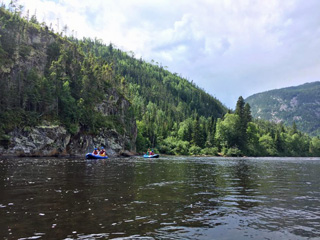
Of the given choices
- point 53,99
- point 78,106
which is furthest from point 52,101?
point 78,106

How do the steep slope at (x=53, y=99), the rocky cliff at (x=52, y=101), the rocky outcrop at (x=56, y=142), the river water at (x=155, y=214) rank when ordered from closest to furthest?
the river water at (x=155, y=214) → the rocky outcrop at (x=56, y=142) → the rocky cliff at (x=52, y=101) → the steep slope at (x=53, y=99)

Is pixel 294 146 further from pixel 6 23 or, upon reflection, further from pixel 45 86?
pixel 6 23

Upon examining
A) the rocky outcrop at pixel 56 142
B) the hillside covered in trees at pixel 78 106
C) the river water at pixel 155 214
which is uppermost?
the hillside covered in trees at pixel 78 106

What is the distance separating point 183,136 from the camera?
6048 inches

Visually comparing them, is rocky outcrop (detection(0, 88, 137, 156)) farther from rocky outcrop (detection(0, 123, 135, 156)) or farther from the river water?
the river water

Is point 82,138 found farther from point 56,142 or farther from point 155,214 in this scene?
point 155,214

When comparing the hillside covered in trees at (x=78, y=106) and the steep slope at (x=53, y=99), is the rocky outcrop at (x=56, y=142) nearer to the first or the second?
the steep slope at (x=53, y=99)

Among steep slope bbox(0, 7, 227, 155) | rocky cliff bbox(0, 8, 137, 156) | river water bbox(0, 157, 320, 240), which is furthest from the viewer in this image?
steep slope bbox(0, 7, 227, 155)

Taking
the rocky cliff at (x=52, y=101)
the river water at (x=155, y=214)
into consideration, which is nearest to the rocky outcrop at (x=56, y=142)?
the rocky cliff at (x=52, y=101)

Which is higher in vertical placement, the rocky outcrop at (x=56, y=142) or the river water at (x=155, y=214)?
the rocky outcrop at (x=56, y=142)

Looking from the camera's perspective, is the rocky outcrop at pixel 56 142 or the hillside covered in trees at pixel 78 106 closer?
the rocky outcrop at pixel 56 142

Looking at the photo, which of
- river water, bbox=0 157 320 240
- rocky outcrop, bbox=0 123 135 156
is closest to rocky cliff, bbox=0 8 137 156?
rocky outcrop, bbox=0 123 135 156

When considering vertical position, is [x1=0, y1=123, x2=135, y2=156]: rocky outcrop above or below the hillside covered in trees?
below

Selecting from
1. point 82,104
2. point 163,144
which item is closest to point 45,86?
point 82,104
